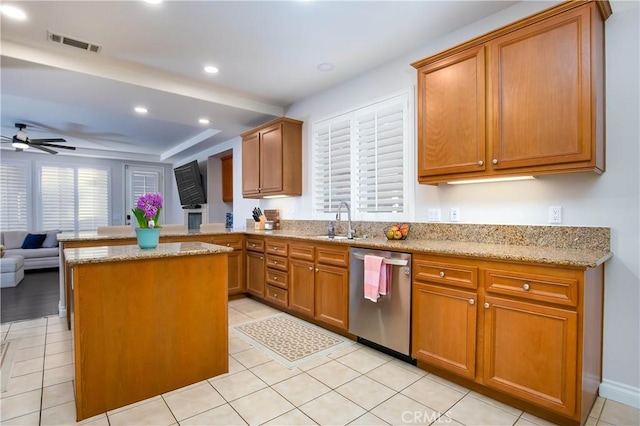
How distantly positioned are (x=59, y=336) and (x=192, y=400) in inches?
76.5

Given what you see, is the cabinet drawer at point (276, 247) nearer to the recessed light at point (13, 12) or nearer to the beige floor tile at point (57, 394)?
the beige floor tile at point (57, 394)

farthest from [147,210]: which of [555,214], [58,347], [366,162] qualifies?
[555,214]

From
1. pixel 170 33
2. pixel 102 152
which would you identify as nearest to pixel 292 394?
pixel 170 33

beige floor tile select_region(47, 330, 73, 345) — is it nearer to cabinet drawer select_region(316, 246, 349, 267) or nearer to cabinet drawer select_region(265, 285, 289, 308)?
cabinet drawer select_region(265, 285, 289, 308)

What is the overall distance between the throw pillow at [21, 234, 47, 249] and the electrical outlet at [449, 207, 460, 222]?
7.93 metres

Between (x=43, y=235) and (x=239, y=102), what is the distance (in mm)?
5721

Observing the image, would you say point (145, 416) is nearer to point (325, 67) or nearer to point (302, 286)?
point (302, 286)

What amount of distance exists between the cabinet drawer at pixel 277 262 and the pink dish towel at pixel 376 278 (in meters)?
1.28

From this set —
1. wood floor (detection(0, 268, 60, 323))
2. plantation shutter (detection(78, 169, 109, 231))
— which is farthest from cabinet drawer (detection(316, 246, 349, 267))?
plantation shutter (detection(78, 169, 109, 231))

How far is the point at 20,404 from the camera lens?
194 cm

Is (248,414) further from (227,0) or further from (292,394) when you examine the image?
(227,0)

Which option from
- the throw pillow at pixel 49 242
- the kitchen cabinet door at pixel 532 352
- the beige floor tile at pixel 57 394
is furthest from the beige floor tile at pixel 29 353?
the throw pillow at pixel 49 242

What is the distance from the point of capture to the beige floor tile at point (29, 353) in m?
2.56

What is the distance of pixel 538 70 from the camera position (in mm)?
2051
